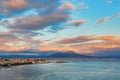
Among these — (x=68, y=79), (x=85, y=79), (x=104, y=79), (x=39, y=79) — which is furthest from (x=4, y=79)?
(x=104, y=79)

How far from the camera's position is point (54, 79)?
77.9 m

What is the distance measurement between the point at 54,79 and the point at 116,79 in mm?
19256

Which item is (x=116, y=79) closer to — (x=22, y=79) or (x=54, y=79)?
(x=54, y=79)

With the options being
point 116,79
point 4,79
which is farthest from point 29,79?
point 116,79

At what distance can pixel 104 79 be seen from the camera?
81500 mm

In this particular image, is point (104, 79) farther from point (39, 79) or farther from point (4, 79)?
point (4, 79)

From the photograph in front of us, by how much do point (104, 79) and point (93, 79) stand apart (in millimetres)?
4194

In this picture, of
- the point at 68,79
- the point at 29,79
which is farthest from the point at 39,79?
the point at 68,79

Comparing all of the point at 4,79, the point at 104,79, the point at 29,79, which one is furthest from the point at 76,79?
the point at 4,79

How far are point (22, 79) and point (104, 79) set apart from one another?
24949 millimetres

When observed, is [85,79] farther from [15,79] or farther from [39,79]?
[15,79]

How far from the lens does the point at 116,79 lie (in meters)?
81.4

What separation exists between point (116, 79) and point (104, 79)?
3661mm

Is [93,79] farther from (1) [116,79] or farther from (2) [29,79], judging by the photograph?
(2) [29,79]
